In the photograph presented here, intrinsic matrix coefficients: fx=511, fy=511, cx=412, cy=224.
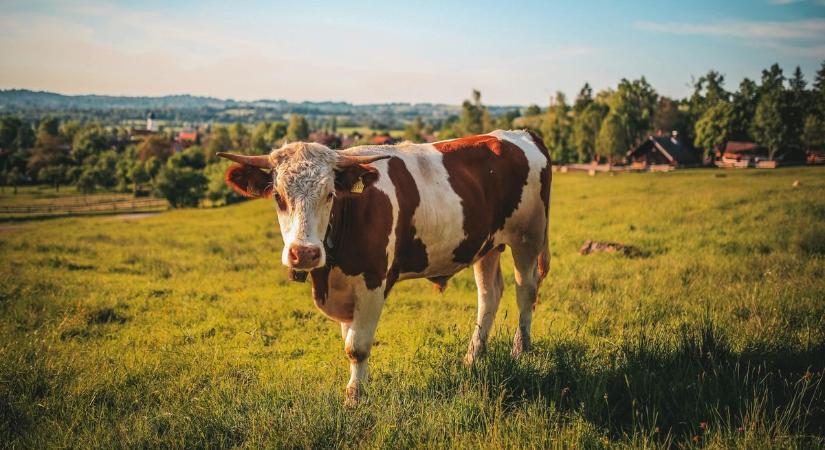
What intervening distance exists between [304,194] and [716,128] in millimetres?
68885

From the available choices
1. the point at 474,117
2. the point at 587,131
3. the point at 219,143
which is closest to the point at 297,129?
the point at 219,143

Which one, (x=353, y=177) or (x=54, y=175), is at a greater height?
(x=353, y=177)

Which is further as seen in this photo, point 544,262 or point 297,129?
point 297,129

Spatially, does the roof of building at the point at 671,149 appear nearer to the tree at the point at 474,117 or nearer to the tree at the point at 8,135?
the tree at the point at 474,117

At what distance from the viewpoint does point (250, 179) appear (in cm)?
446

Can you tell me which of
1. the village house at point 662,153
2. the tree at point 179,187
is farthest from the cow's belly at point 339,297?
the tree at point 179,187

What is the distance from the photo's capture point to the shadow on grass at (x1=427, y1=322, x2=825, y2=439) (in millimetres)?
3814

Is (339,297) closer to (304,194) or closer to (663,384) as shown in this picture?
(304,194)

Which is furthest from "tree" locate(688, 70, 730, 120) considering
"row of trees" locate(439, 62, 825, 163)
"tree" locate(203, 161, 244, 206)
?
"tree" locate(203, 161, 244, 206)

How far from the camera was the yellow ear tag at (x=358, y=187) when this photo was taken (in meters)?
4.45

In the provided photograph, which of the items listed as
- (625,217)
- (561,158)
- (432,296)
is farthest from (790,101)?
(432,296)

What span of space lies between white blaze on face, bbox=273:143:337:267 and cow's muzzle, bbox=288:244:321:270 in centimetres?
3

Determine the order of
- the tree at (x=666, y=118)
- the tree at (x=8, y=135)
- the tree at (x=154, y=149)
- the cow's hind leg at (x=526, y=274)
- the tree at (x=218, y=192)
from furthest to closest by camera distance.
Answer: the tree at (x=154, y=149), the tree at (x=666, y=118), the tree at (x=8, y=135), the tree at (x=218, y=192), the cow's hind leg at (x=526, y=274)

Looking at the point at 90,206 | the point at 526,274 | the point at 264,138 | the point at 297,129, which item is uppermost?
the point at 297,129
